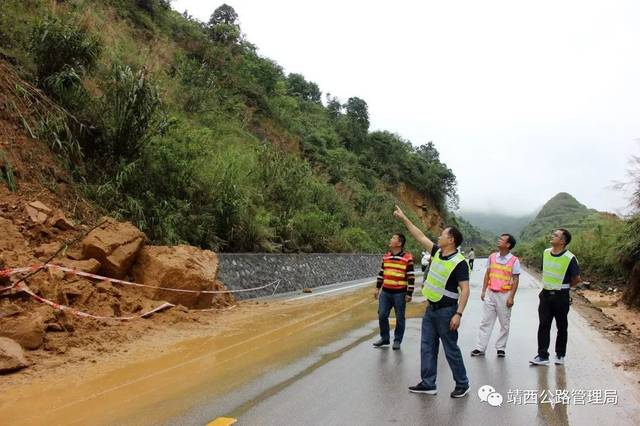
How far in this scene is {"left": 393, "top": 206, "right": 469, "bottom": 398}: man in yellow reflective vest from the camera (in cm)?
566

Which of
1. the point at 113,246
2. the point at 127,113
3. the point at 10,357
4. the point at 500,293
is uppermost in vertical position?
the point at 127,113

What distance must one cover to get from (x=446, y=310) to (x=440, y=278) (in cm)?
36

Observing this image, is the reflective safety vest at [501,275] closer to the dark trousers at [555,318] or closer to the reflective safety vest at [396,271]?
the dark trousers at [555,318]

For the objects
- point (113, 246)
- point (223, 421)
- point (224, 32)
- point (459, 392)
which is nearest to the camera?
point (223, 421)

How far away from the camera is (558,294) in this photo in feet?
25.1

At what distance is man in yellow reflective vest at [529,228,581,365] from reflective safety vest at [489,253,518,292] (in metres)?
0.56

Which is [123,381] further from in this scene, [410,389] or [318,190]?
[318,190]

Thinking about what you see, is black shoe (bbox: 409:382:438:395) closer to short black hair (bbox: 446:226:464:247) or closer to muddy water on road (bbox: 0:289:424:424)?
short black hair (bbox: 446:226:464:247)

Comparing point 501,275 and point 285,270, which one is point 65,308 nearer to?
point 501,275

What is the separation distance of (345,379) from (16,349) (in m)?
3.98

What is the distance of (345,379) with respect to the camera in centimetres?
618

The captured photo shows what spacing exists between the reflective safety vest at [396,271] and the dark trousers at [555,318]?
2.11m

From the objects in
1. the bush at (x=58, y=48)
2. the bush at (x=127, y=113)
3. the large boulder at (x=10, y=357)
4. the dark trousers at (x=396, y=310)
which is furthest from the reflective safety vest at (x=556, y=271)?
the bush at (x=58, y=48)

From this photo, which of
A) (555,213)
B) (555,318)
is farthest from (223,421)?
(555,213)
